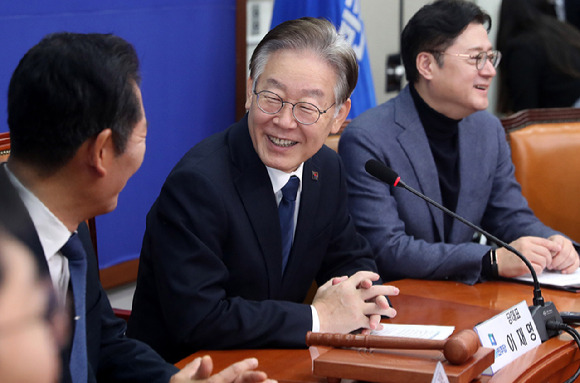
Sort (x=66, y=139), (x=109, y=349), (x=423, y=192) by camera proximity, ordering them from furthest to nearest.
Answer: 1. (x=423, y=192)
2. (x=109, y=349)
3. (x=66, y=139)

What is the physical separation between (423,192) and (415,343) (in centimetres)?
108

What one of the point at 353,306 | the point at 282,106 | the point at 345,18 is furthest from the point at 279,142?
the point at 345,18

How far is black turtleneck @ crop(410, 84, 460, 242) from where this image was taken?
2529 millimetres

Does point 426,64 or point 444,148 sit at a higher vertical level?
point 426,64

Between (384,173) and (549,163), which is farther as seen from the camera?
(549,163)

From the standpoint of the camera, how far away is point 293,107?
1.83 metres

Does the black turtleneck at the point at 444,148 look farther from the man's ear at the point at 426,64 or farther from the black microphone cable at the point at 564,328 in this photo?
the black microphone cable at the point at 564,328

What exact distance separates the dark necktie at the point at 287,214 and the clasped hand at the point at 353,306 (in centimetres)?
18

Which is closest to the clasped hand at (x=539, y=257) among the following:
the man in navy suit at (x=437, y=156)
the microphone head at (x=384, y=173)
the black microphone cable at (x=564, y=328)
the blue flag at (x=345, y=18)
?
the man in navy suit at (x=437, y=156)

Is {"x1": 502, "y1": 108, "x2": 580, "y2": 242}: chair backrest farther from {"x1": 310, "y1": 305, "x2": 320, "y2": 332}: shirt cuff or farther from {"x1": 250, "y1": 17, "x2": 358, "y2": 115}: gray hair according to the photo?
{"x1": 310, "y1": 305, "x2": 320, "y2": 332}: shirt cuff

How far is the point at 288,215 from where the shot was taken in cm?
187

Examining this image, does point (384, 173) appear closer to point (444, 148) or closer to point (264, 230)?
point (264, 230)

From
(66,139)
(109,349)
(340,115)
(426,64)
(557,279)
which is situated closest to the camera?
(66,139)

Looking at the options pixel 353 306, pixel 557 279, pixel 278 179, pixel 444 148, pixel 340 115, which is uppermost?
pixel 340 115
